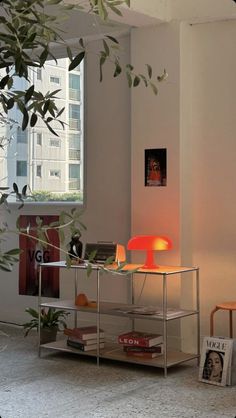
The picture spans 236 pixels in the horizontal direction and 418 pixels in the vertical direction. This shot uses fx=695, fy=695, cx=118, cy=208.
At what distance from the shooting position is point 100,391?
4.91 m

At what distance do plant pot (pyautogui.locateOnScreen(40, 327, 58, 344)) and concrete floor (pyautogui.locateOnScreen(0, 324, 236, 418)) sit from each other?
0.66 ft

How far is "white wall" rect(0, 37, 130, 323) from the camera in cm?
662

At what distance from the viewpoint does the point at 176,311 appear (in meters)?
5.67

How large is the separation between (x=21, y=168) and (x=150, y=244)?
95.2 inches

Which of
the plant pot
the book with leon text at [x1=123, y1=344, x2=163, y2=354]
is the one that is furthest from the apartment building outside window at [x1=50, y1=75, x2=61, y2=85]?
the book with leon text at [x1=123, y1=344, x2=163, y2=354]

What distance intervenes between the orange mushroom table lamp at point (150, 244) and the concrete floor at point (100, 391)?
2.87 feet

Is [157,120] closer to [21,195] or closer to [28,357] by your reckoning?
[28,357]

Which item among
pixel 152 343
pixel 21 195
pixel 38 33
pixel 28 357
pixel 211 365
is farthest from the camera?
pixel 28 357

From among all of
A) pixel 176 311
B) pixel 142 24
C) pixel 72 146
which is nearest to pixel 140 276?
pixel 176 311

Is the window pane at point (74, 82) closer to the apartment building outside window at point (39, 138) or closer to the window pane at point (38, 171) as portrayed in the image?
the apartment building outside window at point (39, 138)

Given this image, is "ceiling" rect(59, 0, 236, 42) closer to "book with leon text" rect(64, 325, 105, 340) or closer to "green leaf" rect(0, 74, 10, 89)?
"book with leon text" rect(64, 325, 105, 340)

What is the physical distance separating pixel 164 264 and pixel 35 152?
2.16 metres

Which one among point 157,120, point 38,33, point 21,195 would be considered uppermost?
point 157,120

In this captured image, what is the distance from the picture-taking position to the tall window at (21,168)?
7.52 meters
